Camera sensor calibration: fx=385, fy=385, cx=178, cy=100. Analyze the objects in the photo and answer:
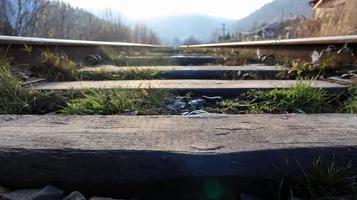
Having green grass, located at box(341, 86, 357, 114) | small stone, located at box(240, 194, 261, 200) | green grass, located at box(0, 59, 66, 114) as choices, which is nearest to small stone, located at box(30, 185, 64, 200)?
small stone, located at box(240, 194, 261, 200)

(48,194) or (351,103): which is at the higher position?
(351,103)

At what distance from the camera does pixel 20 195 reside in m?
1.33

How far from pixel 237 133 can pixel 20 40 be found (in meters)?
3.11

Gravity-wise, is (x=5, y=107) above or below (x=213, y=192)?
above

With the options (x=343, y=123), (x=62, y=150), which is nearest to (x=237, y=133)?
(x=343, y=123)

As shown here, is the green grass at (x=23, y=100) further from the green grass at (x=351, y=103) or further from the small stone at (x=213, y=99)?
the green grass at (x=351, y=103)

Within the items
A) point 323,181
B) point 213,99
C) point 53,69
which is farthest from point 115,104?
point 53,69

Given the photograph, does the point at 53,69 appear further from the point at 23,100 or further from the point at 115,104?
the point at 115,104

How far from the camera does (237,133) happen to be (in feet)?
5.56

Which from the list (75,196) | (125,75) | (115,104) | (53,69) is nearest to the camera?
(75,196)

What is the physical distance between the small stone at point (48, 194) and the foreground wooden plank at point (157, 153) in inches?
2.0

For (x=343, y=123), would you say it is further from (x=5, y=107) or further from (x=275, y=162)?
(x=5, y=107)

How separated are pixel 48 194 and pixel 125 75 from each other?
261 cm

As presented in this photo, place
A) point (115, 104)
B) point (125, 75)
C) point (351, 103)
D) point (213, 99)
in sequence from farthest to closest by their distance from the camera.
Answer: point (125, 75) < point (213, 99) < point (351, 103) < point (115, 104)
